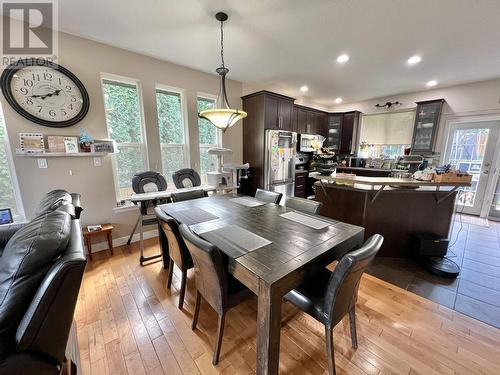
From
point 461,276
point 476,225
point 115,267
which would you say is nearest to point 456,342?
point 461,276

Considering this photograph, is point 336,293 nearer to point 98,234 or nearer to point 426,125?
point 98,234

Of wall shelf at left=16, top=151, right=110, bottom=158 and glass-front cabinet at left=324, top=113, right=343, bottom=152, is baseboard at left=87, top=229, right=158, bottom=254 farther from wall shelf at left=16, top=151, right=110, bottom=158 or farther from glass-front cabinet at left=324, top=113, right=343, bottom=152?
glass-front cabinet at left=324, top=113, right=343, bottom=152

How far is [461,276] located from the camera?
2.35m

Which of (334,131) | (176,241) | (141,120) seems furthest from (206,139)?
(334,131)

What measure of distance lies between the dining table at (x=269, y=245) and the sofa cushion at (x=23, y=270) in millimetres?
825

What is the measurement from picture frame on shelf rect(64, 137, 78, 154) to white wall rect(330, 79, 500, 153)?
6.51m

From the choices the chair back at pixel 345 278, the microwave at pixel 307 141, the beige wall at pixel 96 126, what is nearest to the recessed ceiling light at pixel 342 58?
the microwave at pixel 307 141

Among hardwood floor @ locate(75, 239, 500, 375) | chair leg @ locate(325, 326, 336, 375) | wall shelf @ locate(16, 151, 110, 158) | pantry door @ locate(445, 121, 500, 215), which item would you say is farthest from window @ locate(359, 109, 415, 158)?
wall shelf @ locate(16, 151, 110, 158)

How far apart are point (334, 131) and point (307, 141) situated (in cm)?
113

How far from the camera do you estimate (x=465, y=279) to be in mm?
2299

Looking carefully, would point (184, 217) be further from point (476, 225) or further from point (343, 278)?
point (476, 225)

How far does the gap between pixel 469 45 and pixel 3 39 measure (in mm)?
5444

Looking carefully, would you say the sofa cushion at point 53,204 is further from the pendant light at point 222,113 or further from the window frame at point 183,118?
the window frame at point 183,118

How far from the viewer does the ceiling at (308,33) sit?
78.0 inches
